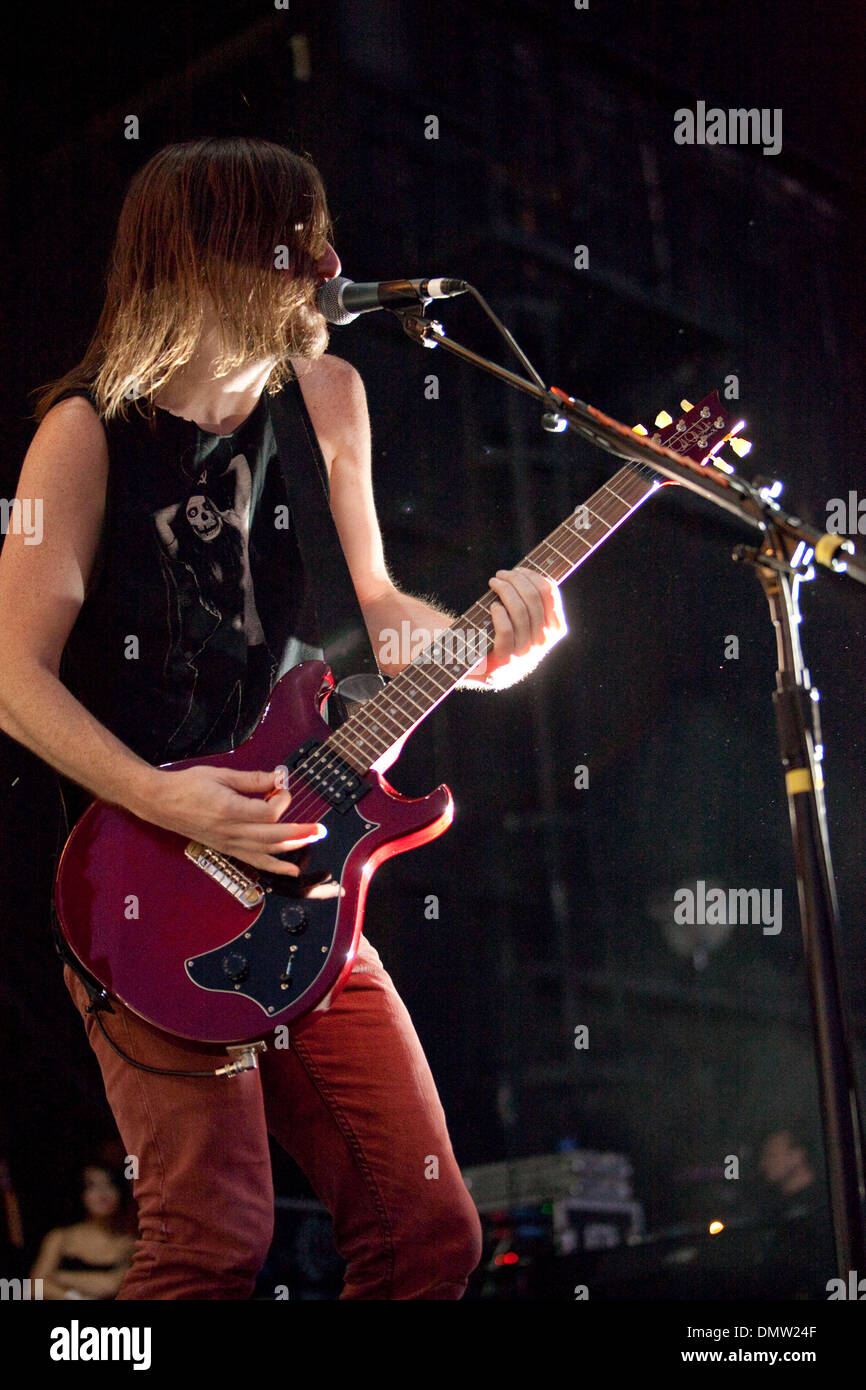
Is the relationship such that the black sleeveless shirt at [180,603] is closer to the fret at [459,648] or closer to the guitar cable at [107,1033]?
the fret at [459,648]

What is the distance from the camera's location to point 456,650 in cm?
207

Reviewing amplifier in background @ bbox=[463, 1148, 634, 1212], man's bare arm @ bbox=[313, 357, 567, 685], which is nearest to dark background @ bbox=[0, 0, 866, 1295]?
amplifier in background @ bbox=[463, 1148, 634, 1212]

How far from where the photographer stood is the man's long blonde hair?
2.10 meters

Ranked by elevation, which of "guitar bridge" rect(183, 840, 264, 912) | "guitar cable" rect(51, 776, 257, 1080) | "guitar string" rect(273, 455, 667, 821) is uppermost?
"guitar string" rect(273, 455, 667, 821)

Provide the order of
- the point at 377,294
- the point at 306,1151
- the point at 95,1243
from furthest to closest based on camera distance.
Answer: the point at 95,1243 < the point at 306,1151 < the point at 377,294

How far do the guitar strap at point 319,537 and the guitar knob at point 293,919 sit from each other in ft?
1.52

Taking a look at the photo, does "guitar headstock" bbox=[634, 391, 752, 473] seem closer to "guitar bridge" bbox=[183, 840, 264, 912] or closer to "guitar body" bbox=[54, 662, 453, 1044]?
"guitar body" bbox=[54, 662, 453, 1044]

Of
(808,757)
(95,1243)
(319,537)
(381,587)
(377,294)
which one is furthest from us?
(319,537)

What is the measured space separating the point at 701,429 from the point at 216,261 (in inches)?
34.6

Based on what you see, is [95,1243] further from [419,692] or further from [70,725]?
[419,692]

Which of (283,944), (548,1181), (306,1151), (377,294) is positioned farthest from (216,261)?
(548,1181)

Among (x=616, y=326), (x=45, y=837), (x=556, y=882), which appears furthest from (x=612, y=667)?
(x=45, y=837)

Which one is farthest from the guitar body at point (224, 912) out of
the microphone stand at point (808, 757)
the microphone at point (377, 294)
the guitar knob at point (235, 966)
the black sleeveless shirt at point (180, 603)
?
the microphone at point (377, 294)

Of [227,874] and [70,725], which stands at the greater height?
[70,725]
